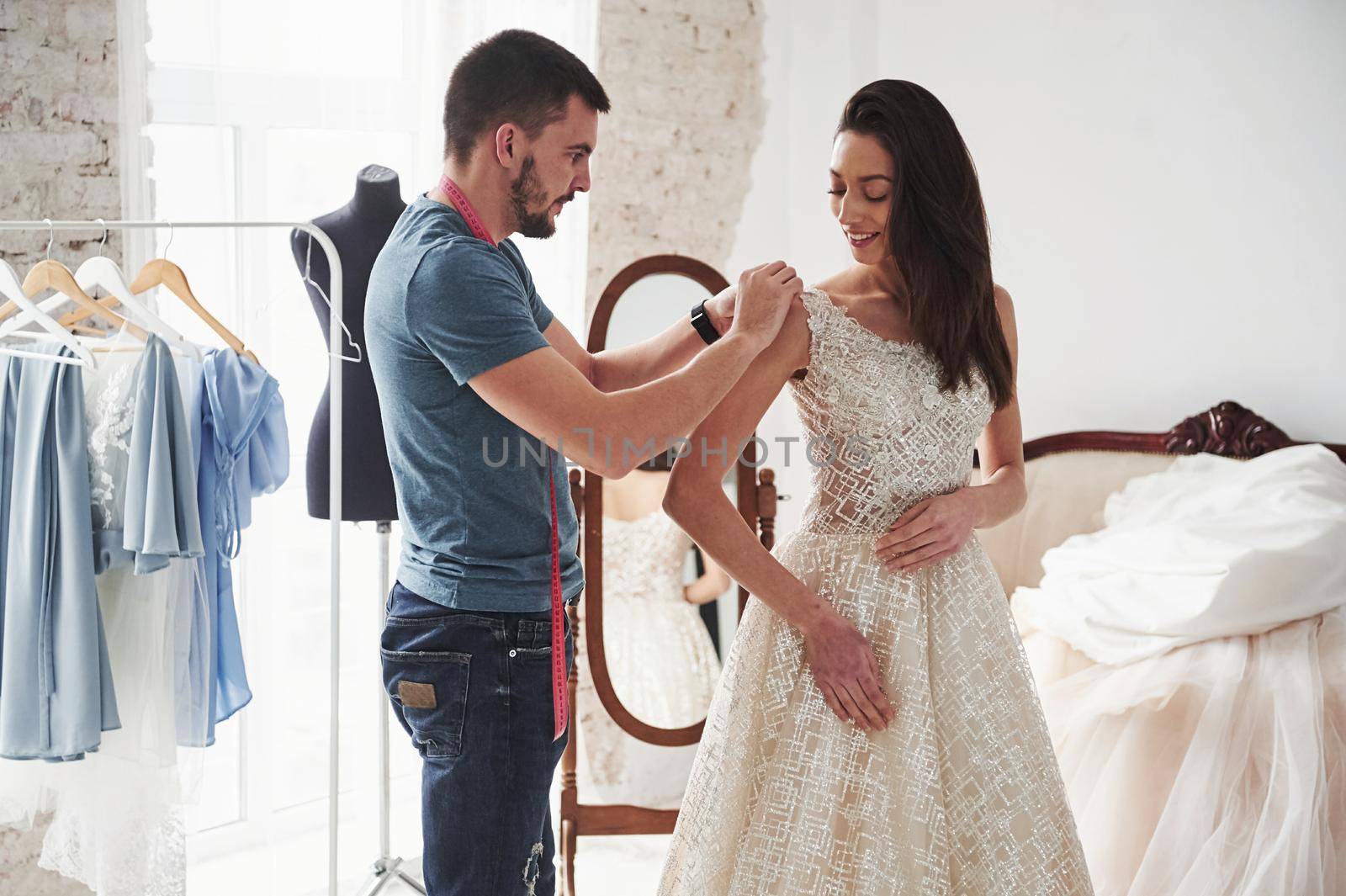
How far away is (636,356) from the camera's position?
1.83 metres

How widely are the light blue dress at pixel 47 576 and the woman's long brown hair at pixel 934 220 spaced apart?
149cm

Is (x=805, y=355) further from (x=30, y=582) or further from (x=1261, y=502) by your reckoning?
(x=1261, y=502)

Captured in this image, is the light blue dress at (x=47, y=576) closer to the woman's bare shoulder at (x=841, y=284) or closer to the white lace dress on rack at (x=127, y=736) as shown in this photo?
the white lace dress on rack at (x=127, y=736)

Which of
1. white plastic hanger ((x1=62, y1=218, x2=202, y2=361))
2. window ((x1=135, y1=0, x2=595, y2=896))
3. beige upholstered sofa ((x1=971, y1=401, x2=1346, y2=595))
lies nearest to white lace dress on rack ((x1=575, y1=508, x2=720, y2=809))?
window ((x1=135, y1=0, x2=595, y2=896))

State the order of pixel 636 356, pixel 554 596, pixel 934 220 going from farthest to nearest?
pixel 636 356, pixel 934 220, pixel 554 596

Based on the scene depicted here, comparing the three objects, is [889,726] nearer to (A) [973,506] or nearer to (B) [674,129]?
(A) [973,506]

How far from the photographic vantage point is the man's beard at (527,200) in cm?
145

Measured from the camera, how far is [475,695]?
1.38m

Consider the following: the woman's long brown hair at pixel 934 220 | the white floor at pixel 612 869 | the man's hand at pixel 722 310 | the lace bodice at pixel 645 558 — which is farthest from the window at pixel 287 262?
the woman's long brown hair at pixel 934 220

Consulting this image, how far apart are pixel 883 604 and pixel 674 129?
2.52 meters

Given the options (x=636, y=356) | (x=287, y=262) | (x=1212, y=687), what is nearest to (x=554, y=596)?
(x=636, y=356)

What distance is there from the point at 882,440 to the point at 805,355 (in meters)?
0.18

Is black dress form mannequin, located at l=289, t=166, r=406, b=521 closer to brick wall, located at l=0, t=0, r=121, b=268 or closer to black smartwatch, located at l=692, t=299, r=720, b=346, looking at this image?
brick wall, located at l=0, t=0, r=121, b=268

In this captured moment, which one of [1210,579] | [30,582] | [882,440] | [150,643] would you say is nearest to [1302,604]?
[1210,579]
